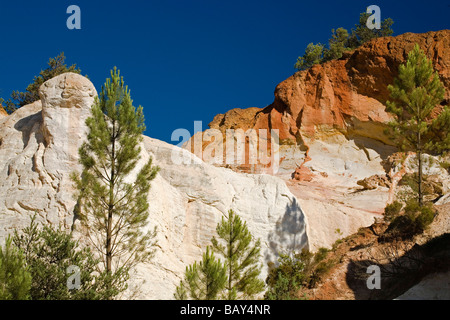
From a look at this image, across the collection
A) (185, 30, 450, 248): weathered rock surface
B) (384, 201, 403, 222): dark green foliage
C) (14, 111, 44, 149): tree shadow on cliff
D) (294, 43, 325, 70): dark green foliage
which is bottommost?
(384, 201, 403, 222): dark green foliage

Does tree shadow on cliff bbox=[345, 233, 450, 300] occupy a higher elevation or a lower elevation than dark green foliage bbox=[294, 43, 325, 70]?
lower

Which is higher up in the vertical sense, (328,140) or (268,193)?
(328,140)

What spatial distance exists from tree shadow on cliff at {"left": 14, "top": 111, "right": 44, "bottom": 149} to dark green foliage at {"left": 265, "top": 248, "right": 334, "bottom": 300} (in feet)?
35.9

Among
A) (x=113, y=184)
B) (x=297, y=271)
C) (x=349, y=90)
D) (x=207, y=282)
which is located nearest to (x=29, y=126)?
(x=113, y=184)

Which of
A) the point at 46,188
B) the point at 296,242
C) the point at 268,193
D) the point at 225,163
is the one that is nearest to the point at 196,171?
the point at 268,193

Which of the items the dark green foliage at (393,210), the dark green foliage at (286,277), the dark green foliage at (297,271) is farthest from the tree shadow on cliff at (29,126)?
the dark green foliage at (393,210)

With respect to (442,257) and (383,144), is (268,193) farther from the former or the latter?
(383,144)

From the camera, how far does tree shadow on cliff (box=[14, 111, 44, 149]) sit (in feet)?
72.3

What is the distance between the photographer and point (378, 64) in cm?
4212

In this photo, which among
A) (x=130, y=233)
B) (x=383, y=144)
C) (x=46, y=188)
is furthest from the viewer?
(x=383, y=144)

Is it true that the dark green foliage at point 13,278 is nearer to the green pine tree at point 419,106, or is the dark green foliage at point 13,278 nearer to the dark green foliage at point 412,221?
the dark green foliage at point 412,221

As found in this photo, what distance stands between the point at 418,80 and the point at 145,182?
13.8 meters

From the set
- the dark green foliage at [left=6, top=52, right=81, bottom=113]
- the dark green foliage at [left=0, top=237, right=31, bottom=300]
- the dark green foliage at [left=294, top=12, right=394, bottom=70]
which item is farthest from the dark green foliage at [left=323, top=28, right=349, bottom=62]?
the dark green foliage at [left=0, top=237, right=31, bottom=300]

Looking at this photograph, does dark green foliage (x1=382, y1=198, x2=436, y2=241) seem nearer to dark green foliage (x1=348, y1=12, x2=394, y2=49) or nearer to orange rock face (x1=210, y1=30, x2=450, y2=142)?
orange rock face (x1=210, y1=30, x2=450, y2=142)
